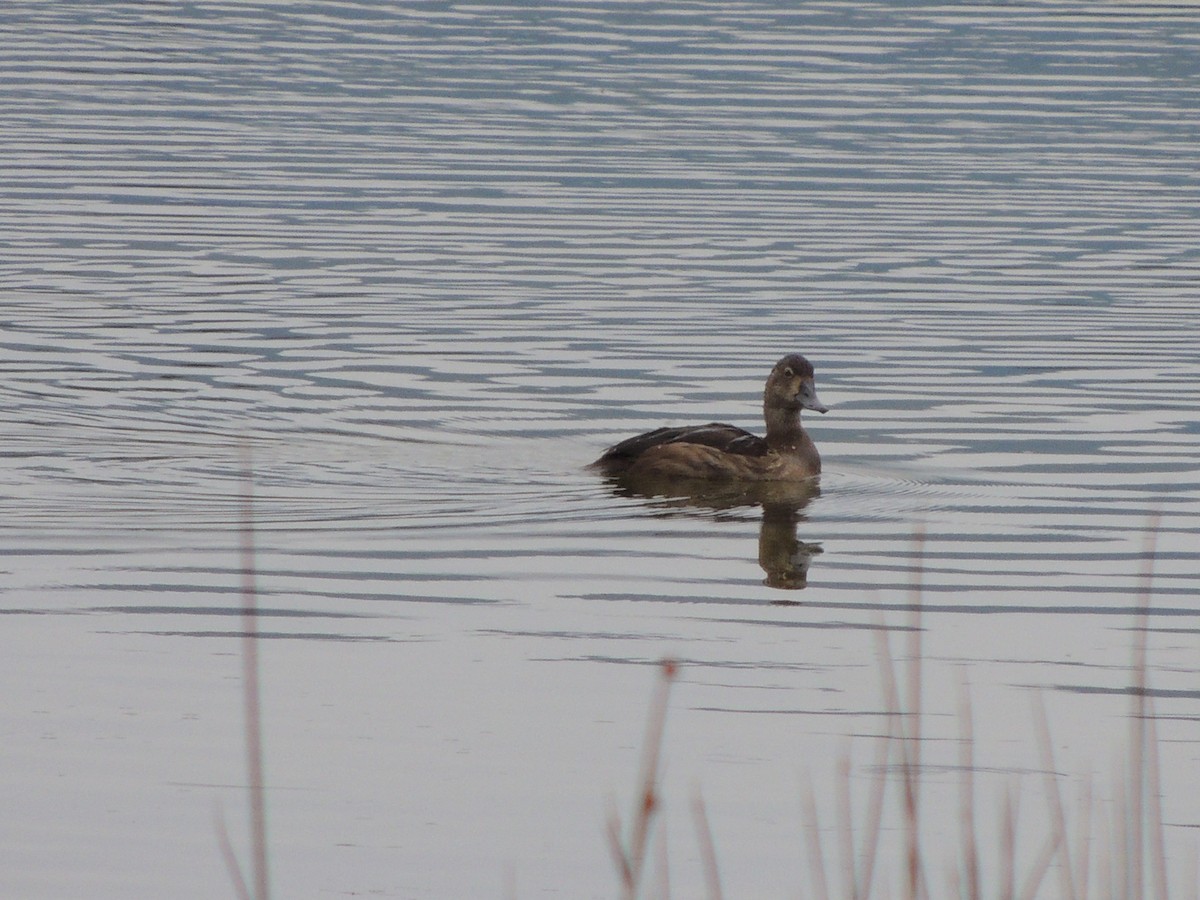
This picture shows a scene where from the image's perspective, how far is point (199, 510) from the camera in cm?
1159

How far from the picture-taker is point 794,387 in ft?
43.9

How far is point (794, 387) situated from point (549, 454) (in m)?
1.40

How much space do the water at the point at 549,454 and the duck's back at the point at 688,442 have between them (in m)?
0.29

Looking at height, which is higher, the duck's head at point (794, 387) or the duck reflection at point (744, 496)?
the duck's head at point (794, 387)

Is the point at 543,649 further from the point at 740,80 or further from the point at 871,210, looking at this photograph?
the point at 740,80

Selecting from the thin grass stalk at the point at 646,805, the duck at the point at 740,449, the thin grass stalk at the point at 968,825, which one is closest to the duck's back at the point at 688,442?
the duck at the point at 740,449

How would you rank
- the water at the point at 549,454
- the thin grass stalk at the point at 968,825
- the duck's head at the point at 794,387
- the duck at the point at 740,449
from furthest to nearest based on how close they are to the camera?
the duck's head at the point at 794,387
the duck at the point at 740,449
the water at the point at 549,454
the thin grass stalk at the point at 968,825

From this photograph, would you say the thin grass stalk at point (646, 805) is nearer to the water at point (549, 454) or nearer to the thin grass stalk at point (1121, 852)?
the thin grass stalk at point (1121, 852)

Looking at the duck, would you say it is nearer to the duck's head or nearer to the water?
the duck's head

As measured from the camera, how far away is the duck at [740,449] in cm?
1263

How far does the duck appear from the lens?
1263 cm

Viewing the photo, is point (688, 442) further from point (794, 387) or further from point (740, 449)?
point (794, 387)

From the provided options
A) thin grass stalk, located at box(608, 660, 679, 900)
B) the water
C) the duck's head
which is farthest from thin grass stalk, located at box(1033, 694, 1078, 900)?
the duck's head

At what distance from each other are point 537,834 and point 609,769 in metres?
0.57
